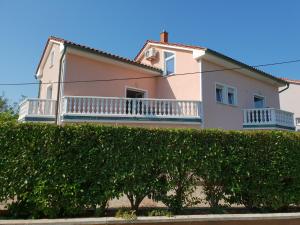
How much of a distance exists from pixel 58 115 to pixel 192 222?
10318 millimetres

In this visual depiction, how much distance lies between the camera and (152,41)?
65.5ft

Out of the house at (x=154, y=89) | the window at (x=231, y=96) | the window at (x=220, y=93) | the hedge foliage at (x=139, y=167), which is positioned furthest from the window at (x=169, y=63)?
the hedge foliage at (x=139, y=167)

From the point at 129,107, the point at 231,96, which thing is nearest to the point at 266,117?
the point at 231,96

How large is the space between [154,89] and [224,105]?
4.47 m

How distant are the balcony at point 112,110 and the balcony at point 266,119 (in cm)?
467

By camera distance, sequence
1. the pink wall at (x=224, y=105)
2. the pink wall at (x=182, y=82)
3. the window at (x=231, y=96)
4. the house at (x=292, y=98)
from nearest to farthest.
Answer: the pink wall at (x=224, y=105) → the pink wall at (x=182, y=82) → the window at (x=231, y=96) → the house at (x=292, y=98)

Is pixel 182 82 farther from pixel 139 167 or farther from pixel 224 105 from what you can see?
pixel 139 167

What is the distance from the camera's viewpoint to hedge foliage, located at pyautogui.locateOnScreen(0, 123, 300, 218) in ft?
18.9

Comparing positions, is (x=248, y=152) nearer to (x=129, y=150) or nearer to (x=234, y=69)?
(x=129, y=150)

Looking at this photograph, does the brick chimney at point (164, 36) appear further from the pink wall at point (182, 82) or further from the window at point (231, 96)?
the window at point (231, 96)

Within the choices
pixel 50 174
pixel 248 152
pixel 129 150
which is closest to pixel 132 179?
pixel 129 150

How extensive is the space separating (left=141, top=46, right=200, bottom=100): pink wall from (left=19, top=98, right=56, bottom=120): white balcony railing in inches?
270

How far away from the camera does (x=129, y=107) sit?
581 inches

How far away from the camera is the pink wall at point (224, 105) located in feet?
54.6
